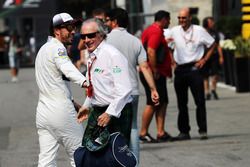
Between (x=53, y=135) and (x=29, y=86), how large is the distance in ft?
63.5

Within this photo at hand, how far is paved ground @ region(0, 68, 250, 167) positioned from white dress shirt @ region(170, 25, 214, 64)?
1.22 m

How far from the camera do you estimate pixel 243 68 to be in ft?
66.3

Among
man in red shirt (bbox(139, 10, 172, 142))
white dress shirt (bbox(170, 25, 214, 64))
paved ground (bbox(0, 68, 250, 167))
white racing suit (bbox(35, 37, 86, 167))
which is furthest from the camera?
white dress shirt (bbox(170, 25, 214, 64))

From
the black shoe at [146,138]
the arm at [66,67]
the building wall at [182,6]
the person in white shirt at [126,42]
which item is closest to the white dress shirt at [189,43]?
the black shoe at [146,138]

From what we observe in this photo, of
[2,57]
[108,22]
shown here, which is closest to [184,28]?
[108,22]

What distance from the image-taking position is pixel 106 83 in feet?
24.0

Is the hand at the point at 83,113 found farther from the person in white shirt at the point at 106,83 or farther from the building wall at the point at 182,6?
the building wall at the point at 182,6

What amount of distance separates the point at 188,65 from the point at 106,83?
556 centimetres

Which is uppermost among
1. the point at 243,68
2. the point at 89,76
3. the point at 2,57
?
the point at 89,76

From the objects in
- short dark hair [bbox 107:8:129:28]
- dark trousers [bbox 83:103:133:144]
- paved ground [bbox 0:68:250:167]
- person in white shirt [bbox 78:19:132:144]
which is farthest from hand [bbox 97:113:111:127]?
paved ground [bbox 0:68:250:167]

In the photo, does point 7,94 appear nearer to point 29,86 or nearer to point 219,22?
point 29,86

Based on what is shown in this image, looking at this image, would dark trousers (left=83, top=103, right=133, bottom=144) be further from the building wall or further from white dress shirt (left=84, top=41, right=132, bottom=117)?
the building wall

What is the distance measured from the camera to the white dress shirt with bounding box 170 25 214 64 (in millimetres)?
12766

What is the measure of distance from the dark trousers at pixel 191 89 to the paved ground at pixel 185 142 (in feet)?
0.92
